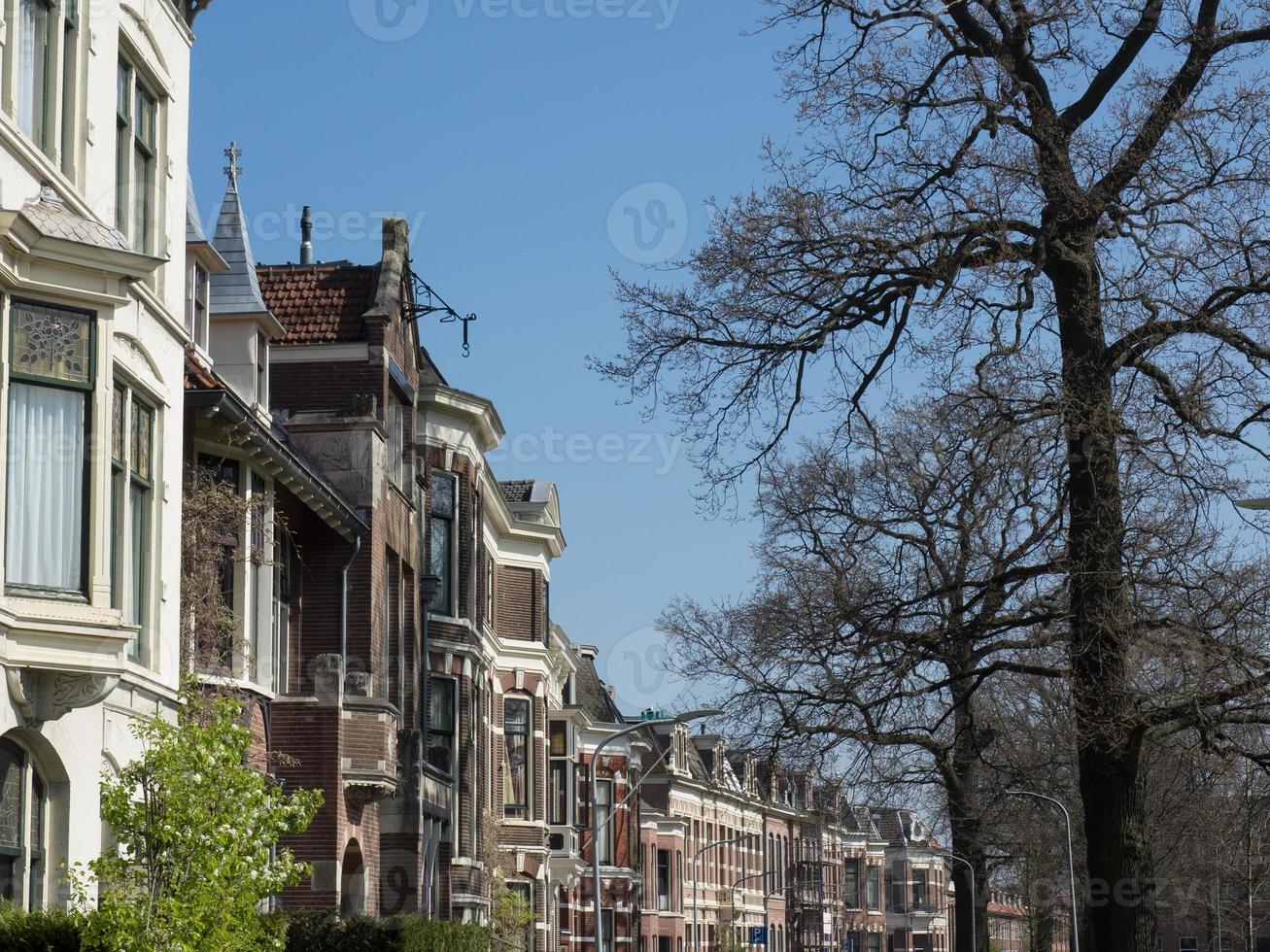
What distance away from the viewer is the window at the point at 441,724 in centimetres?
3512

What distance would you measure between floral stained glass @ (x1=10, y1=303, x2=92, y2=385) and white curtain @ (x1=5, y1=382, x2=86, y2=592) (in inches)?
6.2

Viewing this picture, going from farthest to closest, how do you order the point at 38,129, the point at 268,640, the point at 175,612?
the point at 268,640 → the point at 175,612 → the point at 38,129

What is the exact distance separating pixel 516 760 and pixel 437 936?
24091 millimetres

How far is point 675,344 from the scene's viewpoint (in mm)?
15977

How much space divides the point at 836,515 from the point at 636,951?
50.2 m

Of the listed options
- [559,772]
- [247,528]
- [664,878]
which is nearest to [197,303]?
[247,528]

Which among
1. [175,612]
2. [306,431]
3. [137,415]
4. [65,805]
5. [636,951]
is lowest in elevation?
[636,951]

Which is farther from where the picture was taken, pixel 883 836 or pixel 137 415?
Result: pixel 883 836

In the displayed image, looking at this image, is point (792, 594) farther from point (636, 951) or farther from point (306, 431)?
point (636, 951)

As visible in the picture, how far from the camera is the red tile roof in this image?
2962cm

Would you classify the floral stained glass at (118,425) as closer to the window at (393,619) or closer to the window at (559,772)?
the window at (393,619)

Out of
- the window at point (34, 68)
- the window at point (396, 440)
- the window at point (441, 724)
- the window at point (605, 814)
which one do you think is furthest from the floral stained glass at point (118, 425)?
the window at point (605, 814)

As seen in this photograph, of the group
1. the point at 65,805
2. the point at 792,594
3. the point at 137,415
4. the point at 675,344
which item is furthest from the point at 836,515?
the point at 65,805

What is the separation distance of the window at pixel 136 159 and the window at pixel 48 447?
299 cm
